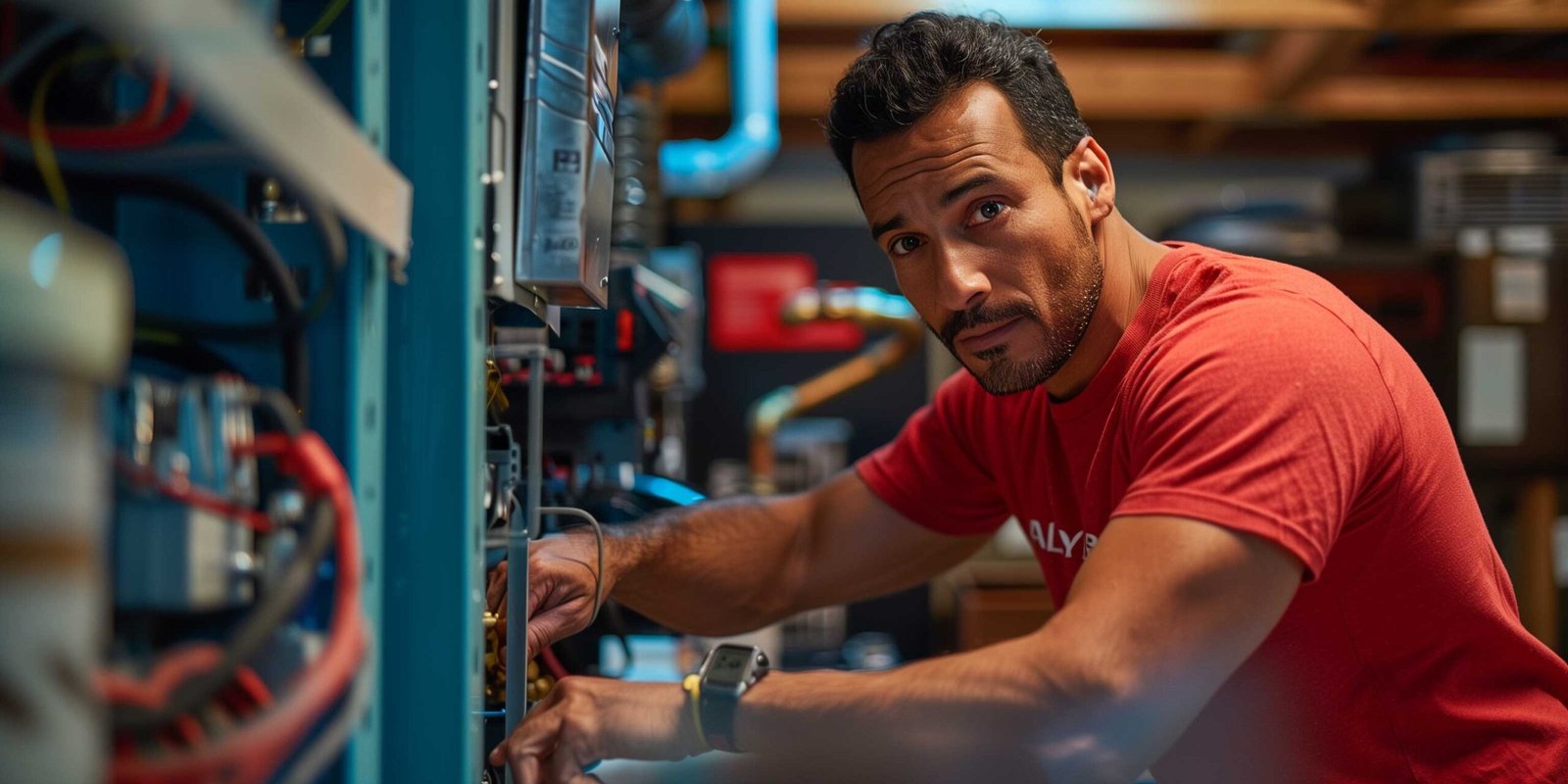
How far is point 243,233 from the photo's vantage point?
60cm

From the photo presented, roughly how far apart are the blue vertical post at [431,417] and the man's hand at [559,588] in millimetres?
314

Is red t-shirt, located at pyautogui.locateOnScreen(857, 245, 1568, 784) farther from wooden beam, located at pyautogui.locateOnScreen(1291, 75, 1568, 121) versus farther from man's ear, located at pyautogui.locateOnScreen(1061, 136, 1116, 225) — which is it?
wooden beam, located at pyautogui.locateOnScreen(1291, 75, 1568, 121)

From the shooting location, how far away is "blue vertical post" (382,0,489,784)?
779mm

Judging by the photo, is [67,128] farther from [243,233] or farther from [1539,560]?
[1539,560]

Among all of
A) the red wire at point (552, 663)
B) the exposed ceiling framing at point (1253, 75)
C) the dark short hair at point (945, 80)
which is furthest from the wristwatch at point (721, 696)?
the exposed ceiling framing at point (1253, 75)

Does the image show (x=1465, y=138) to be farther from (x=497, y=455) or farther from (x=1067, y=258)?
(x=497, y=455)

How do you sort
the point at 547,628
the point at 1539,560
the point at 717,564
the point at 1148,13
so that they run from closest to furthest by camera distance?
the point at 547,628
the point at 717,564
the point at 1148,13
the point at 1539,560

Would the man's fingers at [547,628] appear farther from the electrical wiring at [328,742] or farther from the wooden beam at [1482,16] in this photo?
the wooden beam at [1482,16]

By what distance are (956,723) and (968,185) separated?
0.56 m

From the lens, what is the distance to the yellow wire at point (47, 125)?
541 millimetres

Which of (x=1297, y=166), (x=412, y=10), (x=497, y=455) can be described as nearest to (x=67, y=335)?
(x=412, y=10)

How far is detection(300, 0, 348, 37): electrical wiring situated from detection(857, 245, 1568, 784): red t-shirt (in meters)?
0.64

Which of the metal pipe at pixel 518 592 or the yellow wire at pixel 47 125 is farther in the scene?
the metal pipe at pixel 518 592

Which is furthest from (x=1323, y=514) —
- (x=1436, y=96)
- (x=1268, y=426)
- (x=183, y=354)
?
(x=1436, y=96)
